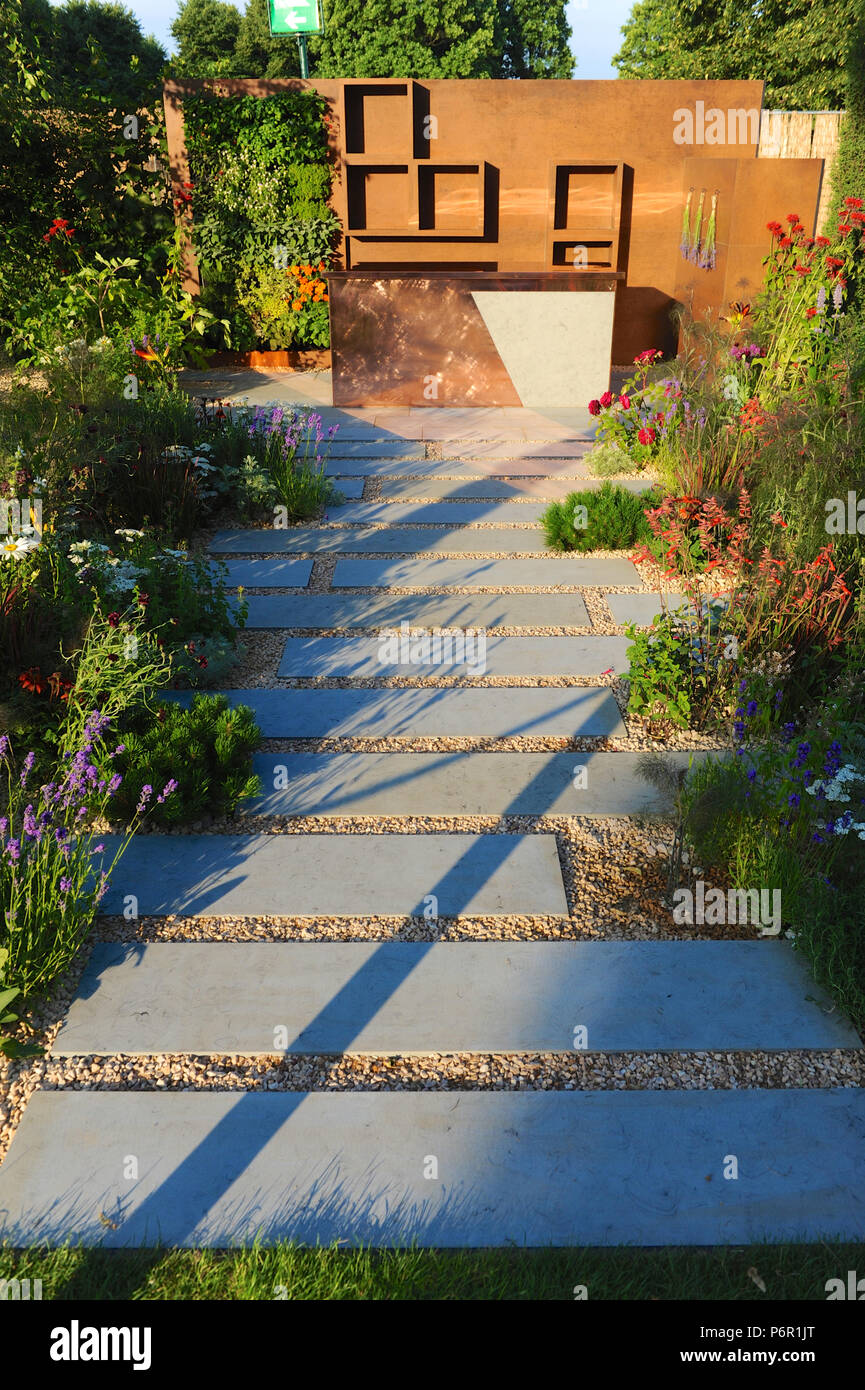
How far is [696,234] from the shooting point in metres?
10.4

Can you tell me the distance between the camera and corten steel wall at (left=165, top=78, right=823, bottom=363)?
1034 centimetres

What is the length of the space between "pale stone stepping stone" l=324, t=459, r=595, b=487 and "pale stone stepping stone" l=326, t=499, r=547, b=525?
61 centimetres

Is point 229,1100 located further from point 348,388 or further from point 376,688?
point 348,388

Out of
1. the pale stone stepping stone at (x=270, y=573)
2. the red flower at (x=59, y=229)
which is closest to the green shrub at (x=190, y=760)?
the pale stone stepping stone at (x=270, y=573)

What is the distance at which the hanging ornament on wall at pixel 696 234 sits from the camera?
33.6ft

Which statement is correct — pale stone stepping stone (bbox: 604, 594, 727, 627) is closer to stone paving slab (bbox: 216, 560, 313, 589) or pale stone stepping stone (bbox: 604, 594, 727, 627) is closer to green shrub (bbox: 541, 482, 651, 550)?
green shrub (bbox: 541, 482, 651, 550)

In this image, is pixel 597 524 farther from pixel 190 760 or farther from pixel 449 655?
pixel 190 760

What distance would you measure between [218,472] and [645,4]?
28.0 metres

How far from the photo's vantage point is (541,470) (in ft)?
24.1

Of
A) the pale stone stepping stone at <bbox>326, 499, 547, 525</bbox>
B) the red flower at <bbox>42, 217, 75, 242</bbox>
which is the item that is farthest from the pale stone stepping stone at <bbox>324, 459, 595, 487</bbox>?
the red flower at <bbox>42, 217, 75, 242</bbox>

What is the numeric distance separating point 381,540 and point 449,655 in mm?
1685

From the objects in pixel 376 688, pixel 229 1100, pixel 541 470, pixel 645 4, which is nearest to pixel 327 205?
pixel 541 470

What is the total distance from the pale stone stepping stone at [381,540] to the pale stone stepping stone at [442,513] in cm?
12

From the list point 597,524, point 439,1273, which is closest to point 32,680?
point 439,1273
